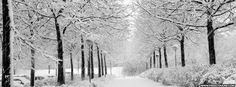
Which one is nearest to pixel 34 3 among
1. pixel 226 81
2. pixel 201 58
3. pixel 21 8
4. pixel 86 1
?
pixel 21 8

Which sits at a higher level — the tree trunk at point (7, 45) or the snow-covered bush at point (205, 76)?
the tree trunk at point (7, 45)

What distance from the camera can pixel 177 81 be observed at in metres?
13.4

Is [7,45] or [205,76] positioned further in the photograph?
[205,76]

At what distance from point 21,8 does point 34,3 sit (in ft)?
2.26

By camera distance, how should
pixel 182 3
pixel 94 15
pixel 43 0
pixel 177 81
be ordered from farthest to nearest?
pixel 177 81 < pixel 94 15 < pixel 182 3 < pixel 43 0

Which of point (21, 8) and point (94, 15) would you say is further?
point (94, 15)

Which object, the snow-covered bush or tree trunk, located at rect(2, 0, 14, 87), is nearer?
tree trunk, located at rect(2, 0, 14, 87)

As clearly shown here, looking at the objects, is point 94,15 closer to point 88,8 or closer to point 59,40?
point 88,8

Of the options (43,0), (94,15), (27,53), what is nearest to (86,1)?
(94,15)

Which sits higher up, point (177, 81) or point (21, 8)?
point (21, 8)

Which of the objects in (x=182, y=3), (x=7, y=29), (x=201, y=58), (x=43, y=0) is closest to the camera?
(x=7, y=29)

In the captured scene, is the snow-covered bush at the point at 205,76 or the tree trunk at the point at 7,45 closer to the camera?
the tree trunk at the point at 7,45

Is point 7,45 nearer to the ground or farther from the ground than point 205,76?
farther from the ground

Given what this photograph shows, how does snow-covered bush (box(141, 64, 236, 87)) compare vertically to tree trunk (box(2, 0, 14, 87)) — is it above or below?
below
